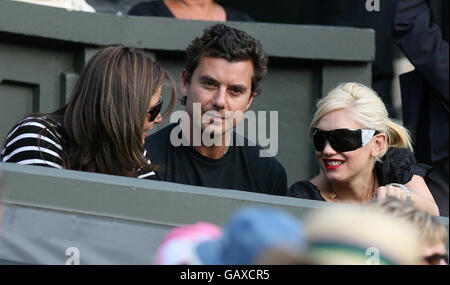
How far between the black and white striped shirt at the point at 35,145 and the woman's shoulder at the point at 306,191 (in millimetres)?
1099

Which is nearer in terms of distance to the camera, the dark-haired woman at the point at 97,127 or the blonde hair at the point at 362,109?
the dark-haired woman at the point at 97,127

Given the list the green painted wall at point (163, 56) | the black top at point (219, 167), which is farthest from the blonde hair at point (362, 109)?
the green painted wall at point (163, 56)

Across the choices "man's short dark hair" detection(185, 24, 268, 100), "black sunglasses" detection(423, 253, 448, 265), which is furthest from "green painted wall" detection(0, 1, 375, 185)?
"black sunglasses" detection(423, 253, 448, 265)

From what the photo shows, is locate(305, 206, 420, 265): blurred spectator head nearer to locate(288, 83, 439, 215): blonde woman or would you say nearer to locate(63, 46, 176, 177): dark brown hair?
locate(63, 46, 176, 177): dark brown hair

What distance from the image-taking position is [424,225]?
8.09ft

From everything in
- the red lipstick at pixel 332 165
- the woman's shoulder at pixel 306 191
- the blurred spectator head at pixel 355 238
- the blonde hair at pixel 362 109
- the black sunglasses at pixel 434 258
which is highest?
the blonde hair at pixel 362 109

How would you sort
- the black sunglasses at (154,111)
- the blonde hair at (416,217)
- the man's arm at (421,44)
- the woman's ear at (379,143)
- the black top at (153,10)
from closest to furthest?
the blonde hair at (416,217) → the black sunglasses at (154,111) → the woman's ear at (379,143) → the man's arm at (421,44) → the black top at (153,10)

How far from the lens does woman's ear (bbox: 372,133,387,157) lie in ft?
15.4

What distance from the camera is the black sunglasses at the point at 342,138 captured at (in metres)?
4.57

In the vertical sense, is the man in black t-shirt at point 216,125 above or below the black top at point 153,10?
below

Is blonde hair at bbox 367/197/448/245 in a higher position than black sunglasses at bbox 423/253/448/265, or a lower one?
higher

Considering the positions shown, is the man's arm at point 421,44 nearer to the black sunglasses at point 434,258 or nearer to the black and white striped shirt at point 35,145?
the black and white striped shirt at point 35,145

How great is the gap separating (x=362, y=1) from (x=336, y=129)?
3020 mm

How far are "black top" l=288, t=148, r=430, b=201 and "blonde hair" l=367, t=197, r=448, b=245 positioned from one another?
81.2 inches
